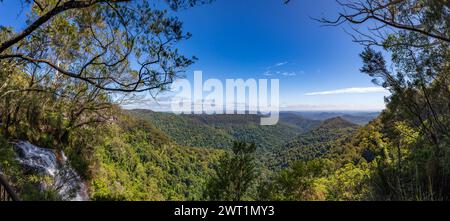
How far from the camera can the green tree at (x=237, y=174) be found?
36.2ft

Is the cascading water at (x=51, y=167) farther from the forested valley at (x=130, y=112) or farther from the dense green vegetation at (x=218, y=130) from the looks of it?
the dense green vegetation at (x=218, y=130)

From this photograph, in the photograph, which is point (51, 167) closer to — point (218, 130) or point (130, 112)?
point (130, 112)

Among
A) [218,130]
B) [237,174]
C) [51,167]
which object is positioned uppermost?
[51,167]

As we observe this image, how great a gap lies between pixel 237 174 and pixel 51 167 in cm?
680

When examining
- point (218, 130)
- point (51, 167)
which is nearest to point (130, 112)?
point (51, 167)

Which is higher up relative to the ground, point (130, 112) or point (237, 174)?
point (130, 112)

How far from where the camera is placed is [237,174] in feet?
36.8

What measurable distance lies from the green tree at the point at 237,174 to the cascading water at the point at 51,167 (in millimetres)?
5167

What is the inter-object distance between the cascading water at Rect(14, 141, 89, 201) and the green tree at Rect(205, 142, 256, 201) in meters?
5.17

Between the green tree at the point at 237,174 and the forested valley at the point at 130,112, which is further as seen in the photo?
the green tree at the point at 237,174

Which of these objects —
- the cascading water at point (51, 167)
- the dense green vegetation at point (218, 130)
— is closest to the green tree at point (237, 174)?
the cascading water at point (51, 167)

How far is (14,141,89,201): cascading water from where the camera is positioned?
6.50 meters

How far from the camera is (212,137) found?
63094 millimetres
